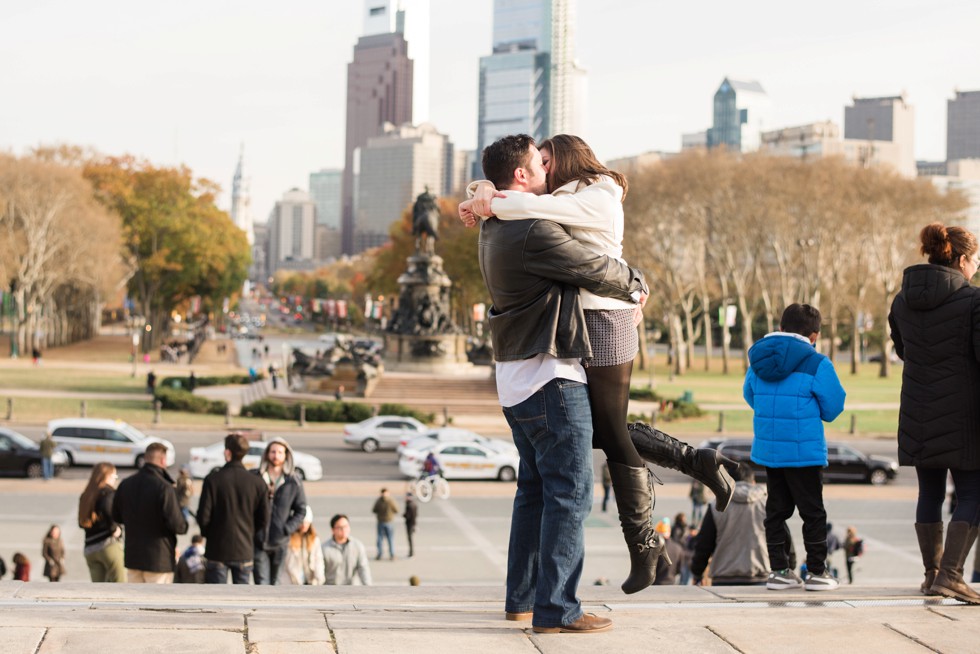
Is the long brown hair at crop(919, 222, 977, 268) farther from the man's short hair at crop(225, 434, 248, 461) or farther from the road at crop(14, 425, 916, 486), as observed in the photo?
the road at crop(14, 425, 916, 486)

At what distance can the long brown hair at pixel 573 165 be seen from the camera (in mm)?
4941

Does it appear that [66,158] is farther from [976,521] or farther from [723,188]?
[976,521]

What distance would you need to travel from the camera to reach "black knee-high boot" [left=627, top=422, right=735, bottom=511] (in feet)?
16.6

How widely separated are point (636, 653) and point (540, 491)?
985 mm

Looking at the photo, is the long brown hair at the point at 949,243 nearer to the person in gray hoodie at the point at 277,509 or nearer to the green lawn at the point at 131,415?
the person in gray hoodie at the point at 277,509

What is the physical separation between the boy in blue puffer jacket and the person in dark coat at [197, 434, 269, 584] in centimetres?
367

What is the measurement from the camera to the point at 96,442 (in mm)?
28719

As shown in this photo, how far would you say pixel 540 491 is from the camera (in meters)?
5.16

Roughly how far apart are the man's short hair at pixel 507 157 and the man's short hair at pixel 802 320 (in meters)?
2.34

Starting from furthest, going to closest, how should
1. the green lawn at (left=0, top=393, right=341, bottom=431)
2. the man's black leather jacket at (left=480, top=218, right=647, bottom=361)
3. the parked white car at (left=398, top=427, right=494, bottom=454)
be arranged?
the green lawn at (left=0, top=393, right=341, bottom=431), the parked white car at (left=398, top=427, right=494, bottom=454), the man's black leather jacket at (left=480, top=218, right=647, bottom=361)

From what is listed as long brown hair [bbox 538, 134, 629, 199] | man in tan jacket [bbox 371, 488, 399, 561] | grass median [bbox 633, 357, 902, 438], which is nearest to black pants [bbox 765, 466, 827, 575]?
long brown hair [bbox 538, 134, 629, 199]

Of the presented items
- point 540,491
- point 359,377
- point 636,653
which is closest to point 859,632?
point 636,653

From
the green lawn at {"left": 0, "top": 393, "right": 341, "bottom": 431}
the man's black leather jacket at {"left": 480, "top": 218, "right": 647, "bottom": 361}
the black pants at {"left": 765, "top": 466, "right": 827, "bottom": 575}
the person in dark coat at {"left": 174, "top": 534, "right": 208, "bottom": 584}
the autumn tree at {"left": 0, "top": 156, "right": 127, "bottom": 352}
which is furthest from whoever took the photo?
the autumn tree at {"left": 0, "top": 156, "right": 127, "bottom": 352}

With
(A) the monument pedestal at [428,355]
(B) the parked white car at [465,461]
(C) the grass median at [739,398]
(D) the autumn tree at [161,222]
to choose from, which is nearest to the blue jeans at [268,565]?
(B) the parked white car at [465,461]
